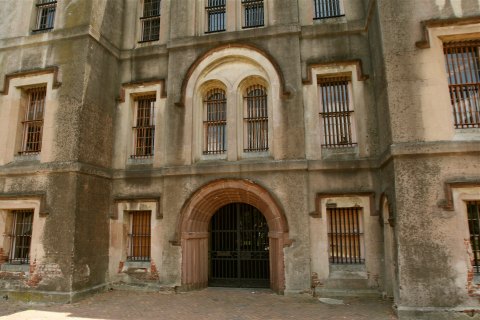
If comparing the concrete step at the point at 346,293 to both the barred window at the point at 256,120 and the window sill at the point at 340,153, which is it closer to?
the window sill at the point at 340,153

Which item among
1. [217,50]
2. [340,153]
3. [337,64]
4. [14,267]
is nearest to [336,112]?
[340,153]

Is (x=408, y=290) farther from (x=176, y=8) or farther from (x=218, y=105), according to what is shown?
(x=176, y=8)

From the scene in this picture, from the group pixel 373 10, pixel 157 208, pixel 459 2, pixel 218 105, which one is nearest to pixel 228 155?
pixel 218 105

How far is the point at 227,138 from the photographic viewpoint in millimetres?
11852

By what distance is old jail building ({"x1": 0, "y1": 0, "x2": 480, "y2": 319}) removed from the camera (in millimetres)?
9141

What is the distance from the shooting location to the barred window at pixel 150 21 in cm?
1359

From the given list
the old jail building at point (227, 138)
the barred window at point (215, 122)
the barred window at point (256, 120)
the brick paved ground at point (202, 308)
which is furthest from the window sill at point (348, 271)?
the barred window at point (215, 122)

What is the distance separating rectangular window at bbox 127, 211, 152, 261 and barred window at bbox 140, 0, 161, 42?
256 inches

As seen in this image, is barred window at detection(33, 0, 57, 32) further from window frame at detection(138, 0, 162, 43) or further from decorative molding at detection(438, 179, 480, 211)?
decorative molding at detection(438, 179, 480, 211)

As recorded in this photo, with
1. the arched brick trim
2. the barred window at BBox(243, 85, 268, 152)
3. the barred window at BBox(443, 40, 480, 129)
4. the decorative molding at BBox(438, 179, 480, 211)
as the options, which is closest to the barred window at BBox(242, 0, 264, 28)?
the arched brick trim

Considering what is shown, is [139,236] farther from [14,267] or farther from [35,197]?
[14,267]

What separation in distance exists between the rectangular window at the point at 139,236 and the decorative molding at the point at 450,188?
8.76 m

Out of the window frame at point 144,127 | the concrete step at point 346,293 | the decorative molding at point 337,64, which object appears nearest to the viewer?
the concrete step at point 346,293

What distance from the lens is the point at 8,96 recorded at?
12.2m
